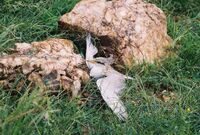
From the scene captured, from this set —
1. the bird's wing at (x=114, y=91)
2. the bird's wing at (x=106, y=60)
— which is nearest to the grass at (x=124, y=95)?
the bird's wing at (x=114, y=91)

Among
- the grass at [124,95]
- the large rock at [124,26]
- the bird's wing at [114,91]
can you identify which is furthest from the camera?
the large rock at [124,26]

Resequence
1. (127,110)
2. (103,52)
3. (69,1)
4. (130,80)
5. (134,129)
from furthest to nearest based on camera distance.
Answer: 1. (69,1)
2. (103,52)
3. (130,80)
4. (127,110)
5. (134,129)

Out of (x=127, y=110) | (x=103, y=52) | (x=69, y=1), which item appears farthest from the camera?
(x=69, y=1)

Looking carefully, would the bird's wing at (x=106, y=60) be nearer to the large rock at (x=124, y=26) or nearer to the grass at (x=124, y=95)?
the large rock at (x=124, y=26)

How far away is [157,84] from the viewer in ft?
13.3

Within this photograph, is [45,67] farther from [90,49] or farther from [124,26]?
[124,26]

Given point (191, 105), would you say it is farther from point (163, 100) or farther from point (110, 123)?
point (110, 123)

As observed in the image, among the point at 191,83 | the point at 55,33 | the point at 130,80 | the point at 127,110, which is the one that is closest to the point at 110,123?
the point at 127,110

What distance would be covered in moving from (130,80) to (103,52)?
41 cm

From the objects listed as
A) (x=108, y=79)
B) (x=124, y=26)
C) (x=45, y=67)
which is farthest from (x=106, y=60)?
(x=45, y=67)

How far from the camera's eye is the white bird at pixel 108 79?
3.72 m

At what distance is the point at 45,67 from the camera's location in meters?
3.74

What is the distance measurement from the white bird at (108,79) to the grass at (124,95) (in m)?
0.05

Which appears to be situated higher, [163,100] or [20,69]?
[20,69]
